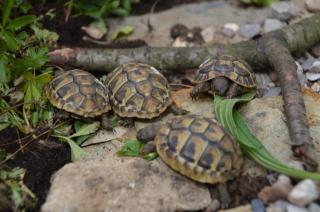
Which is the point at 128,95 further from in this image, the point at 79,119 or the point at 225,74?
the point at 225,74

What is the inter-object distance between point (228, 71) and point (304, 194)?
1548 millimetres

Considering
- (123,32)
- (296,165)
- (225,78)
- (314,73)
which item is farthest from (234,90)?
(123,32)

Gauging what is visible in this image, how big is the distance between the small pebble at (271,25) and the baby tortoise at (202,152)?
215 cm

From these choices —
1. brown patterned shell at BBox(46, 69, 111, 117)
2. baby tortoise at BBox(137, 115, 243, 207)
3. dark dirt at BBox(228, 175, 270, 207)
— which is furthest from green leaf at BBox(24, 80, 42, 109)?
dark dirt at BBox(228, 175, 270, 207)

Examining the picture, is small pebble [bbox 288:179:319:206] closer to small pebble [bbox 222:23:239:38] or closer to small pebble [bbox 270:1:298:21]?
small pebble [bbox 222:23:239:38]

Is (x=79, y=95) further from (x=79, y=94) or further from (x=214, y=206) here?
(x=214, y=206)

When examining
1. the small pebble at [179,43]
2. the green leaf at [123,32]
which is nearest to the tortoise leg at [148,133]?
the small pebble at [179,43]

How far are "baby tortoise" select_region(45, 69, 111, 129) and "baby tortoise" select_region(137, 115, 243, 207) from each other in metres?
0.78

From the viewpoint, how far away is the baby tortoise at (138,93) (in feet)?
13.7

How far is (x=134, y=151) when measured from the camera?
12.7 feet

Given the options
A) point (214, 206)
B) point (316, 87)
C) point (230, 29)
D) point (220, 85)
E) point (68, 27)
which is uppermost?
point (68, 27)

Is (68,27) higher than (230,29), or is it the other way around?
(68,27)

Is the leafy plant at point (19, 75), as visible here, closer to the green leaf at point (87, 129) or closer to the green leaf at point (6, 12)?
the green leaf at point (6, 12)

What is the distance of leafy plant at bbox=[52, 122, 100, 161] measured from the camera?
3.92 m
